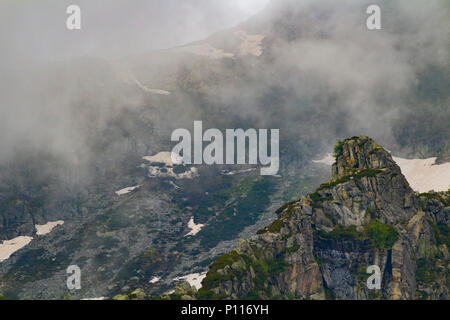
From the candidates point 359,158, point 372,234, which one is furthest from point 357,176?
point 372,234

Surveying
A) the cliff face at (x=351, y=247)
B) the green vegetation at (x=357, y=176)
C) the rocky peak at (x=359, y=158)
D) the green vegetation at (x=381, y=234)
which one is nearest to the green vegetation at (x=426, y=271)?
the cliff face at (x=351, y=247)

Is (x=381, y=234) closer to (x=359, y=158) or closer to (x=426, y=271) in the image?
(x=426, y=271)
